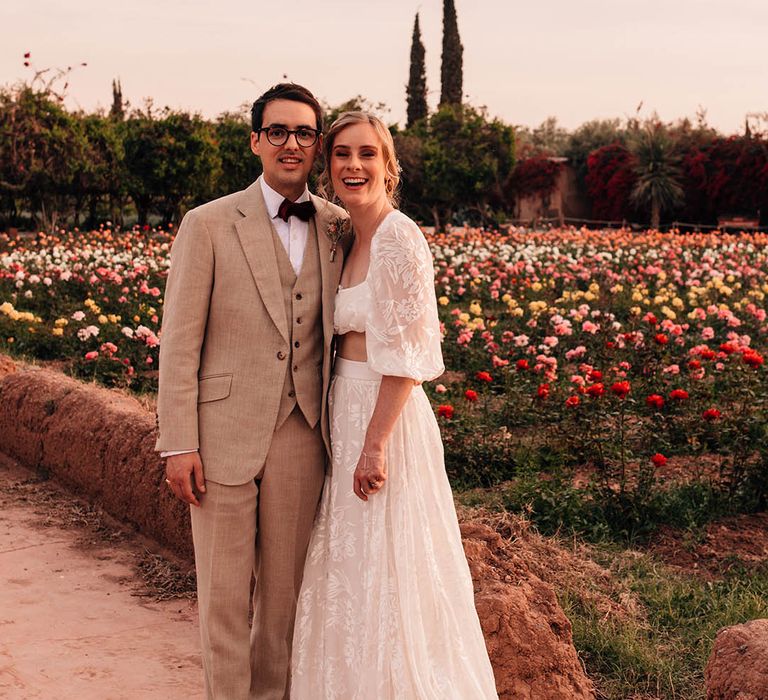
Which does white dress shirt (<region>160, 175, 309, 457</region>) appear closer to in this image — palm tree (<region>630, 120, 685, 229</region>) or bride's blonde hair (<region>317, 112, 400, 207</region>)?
bride's blonde hair (<region>317, 112, 400, 207</region>)

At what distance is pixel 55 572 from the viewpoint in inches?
172

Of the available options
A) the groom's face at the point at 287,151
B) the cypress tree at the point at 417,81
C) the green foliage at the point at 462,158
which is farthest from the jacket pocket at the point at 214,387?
the cypress tree at the point at 417,81

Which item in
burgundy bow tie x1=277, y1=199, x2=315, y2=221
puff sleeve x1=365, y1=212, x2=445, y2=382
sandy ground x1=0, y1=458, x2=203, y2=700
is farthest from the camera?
sandy ground x1=0, y1=458, x2=203, y2=700

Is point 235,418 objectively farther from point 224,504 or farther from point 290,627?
point 290,627

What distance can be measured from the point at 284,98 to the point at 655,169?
950 inches

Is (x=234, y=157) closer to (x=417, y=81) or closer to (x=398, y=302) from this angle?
(x=417, y=81)

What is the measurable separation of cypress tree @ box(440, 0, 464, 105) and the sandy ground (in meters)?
30.8

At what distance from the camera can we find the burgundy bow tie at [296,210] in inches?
112

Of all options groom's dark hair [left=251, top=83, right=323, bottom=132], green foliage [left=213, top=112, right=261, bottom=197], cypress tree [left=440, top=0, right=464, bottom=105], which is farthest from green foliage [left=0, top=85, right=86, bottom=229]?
groom's dark hair [left=251, top=83, right=323, bottom=132]

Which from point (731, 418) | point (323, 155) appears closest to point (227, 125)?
point (731, 418)

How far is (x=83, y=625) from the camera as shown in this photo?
3.84 meters

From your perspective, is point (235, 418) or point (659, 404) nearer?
point (235, 418)

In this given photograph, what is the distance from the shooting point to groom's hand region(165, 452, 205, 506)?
274cm

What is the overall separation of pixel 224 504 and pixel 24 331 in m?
6.67
